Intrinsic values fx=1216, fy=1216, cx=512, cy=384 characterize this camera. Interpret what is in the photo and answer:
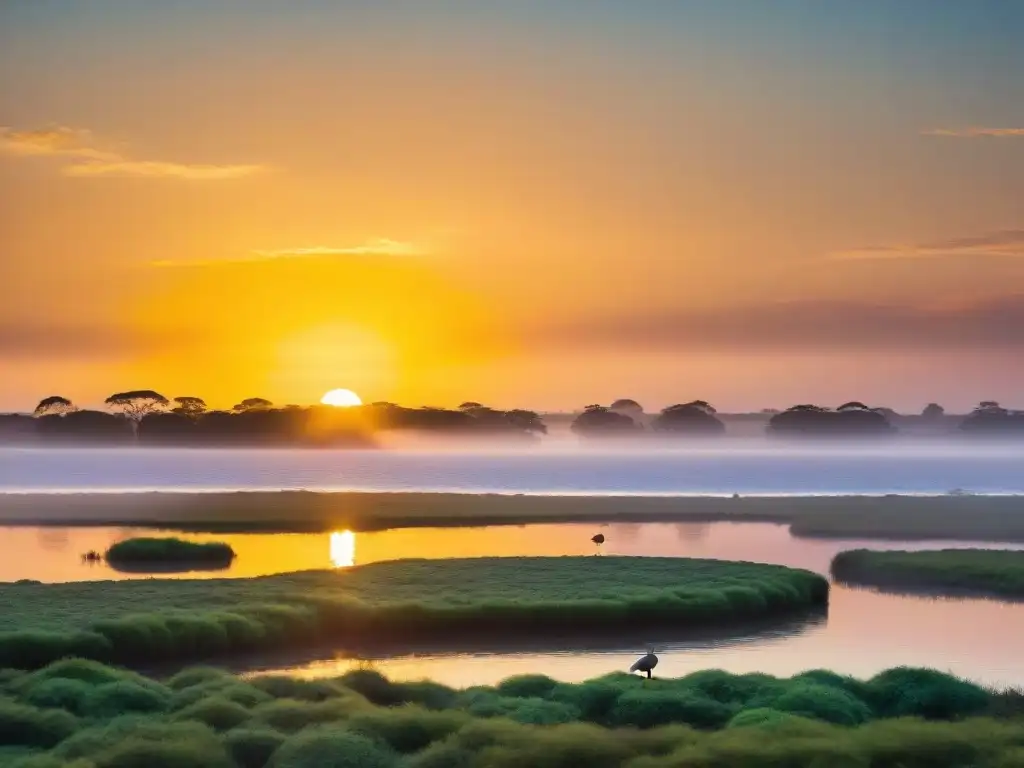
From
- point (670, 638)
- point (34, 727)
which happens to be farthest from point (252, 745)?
point (670, 638)

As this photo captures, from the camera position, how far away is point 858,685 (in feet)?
90.5

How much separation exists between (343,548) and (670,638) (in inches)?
1150

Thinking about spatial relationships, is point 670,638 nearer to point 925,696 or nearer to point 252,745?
point 925,696

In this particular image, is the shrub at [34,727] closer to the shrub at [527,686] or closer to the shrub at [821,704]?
the shrub at [527,686]

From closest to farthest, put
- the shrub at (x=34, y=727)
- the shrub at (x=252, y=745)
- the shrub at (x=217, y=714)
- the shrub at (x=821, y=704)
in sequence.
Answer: the shrub at (x=252, y=745)
the shrub at (x=34, y=727)
the shrub at (x=217, y=714)
the shrub at (x=821, y=704)

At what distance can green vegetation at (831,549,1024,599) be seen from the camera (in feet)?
165

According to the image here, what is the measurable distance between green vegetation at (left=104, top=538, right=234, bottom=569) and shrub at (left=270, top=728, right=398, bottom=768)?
37.8 m

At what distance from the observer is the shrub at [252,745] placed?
21078mm

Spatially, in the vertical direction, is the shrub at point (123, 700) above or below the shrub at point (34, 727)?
above

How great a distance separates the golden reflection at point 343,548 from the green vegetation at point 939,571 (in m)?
22.6

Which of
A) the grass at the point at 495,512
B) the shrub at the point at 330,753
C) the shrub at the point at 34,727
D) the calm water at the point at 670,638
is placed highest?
the grass at the point at 495,512

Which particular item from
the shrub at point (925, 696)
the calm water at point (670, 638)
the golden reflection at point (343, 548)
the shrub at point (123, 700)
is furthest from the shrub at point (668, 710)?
the golden reflection at point (343, 548)

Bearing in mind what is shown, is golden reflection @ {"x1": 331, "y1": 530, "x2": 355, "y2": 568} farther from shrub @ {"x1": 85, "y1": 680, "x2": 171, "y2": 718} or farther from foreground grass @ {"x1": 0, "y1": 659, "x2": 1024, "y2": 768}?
shrub @ {"x1": 85, "y1": 680, "x2": 171, "y2": 718}

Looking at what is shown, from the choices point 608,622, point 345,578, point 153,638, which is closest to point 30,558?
point 345,578
